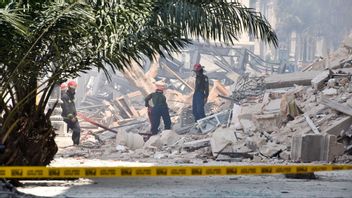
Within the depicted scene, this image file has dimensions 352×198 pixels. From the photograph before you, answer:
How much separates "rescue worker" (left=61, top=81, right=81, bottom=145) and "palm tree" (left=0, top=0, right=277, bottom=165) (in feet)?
31.2

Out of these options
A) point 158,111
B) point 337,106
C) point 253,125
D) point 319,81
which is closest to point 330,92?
point 319,81

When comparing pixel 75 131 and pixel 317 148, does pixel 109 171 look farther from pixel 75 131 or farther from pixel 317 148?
pixel 75 131

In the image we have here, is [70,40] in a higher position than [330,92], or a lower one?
lower

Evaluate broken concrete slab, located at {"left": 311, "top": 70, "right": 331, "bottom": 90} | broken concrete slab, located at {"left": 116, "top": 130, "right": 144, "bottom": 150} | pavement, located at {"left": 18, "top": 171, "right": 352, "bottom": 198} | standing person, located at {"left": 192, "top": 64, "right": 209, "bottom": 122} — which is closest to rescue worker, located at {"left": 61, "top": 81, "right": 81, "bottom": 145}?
broken concrete slab, located at {"left": 116, "top": 130, "right": 144, "bottom": 150}

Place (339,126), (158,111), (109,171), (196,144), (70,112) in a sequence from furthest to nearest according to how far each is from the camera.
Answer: (158,111) < (70,112) < (196,144) < (339,126) < (109,171)

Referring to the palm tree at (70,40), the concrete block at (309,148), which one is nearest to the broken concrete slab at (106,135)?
the concrete block at (309,148)

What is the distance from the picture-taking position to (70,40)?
404 inches

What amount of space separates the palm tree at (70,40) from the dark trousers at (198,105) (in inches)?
460

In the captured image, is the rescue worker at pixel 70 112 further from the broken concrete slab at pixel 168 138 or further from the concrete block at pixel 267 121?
the concrete block at pixel 267 121

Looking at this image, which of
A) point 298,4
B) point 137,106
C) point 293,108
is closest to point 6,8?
point 293,108

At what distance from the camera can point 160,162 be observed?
17281mm

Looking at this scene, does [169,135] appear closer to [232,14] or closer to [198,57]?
[232,14]

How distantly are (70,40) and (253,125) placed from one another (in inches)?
424

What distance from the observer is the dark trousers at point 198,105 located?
2398 centimetres
